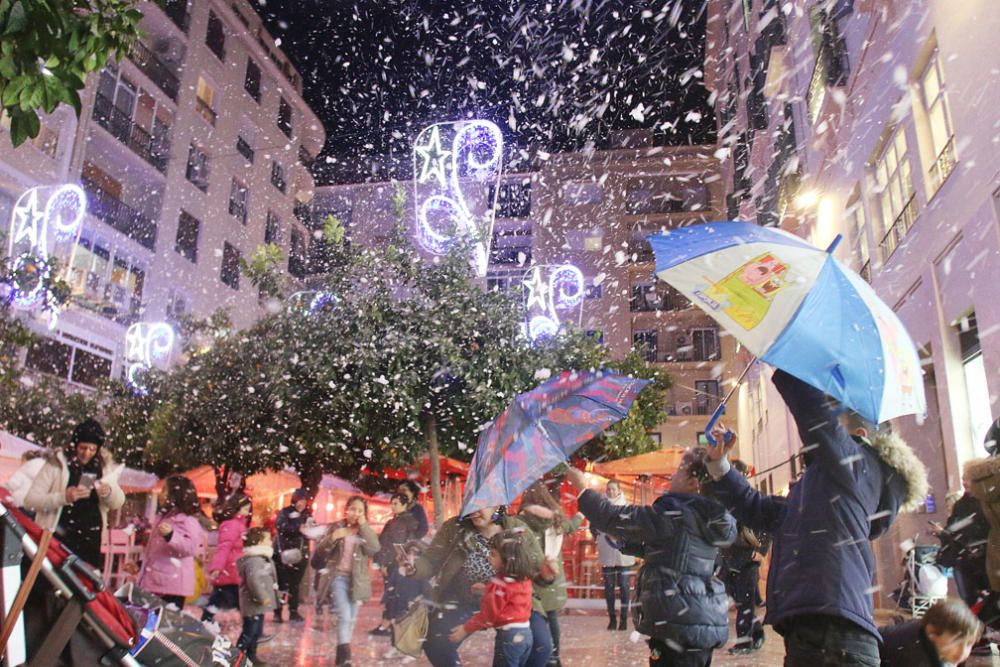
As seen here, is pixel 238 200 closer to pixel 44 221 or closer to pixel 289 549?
pixel 44 221

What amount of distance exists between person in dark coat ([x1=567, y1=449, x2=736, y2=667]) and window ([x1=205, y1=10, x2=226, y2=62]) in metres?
30.7

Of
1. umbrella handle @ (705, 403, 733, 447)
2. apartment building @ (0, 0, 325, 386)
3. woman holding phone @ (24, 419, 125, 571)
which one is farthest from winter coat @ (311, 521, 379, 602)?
apartment building @ (0, 0, 325, 386)

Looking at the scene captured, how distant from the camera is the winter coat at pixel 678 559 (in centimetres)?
374

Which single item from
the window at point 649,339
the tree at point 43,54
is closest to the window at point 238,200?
the window at point 649,339

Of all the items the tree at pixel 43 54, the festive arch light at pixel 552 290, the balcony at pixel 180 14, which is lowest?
the tree at pixel 43 54

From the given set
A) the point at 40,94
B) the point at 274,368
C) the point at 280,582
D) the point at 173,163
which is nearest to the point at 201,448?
the point at 274,368

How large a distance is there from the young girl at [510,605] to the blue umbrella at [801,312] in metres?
1.97

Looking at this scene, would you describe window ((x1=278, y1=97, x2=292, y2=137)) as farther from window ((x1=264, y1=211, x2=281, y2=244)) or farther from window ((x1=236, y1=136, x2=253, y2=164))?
window ((x1=264, y1=211, x2=281, y2=244))

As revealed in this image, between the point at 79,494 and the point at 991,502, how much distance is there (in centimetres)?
546

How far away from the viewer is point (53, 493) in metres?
5.53

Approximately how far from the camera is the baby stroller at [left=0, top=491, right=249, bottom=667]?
2150 millimetres

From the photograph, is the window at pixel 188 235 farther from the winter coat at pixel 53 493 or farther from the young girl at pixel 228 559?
the winter coat at pixel 53 493

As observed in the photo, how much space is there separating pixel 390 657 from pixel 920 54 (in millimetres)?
9436

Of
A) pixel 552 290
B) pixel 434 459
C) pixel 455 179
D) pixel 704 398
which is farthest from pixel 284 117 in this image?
pixel 434 459
